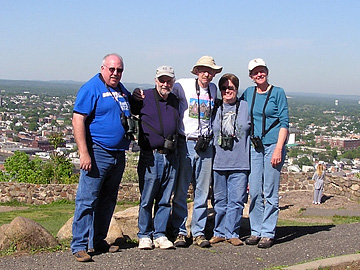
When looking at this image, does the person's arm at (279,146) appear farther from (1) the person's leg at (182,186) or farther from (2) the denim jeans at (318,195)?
(2) the denim jeans at (318,195)

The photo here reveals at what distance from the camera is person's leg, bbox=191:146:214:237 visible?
258 inches

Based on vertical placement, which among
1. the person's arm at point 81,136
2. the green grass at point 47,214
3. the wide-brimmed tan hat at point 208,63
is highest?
the wide-brimmed tan hat at point 208,63

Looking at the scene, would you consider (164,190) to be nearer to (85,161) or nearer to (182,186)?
(182,186)

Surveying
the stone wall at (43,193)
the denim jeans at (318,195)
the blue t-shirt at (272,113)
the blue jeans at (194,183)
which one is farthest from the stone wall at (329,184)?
the blue jeans at (194,183)

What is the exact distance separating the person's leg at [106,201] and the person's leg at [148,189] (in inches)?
10.7

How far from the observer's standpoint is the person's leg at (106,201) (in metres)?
6.19

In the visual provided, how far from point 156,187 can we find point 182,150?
1.64 feet

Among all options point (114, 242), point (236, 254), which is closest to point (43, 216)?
point (114, 242)

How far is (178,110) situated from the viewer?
253 inches

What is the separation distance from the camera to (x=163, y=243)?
21.4 feet

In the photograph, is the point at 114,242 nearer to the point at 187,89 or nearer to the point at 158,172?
the point at 158,172

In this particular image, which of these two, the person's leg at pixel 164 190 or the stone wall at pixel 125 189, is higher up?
the person's leg at pixel 164 190

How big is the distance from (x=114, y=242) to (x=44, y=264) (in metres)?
1.10

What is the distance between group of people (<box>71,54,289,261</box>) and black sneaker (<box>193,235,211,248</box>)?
0.01 meters
